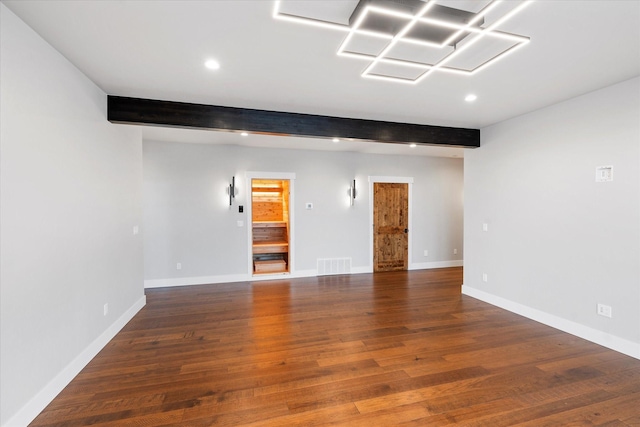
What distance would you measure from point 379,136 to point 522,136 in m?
1.91

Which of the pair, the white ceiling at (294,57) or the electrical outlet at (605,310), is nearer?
the white ceiling at (294,57)

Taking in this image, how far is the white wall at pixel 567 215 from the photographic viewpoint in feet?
9.25

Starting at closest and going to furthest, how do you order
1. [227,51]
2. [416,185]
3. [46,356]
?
1. [46,356]
2. [227,51]
3. [416,185]

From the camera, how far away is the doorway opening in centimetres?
635

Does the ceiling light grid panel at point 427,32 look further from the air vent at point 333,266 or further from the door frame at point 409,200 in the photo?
the air vent at point 333,266

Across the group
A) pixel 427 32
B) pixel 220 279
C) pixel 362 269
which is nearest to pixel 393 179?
pixel 362 269

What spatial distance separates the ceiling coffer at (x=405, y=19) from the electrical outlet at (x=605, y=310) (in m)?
3.14

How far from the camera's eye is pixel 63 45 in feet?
7.06

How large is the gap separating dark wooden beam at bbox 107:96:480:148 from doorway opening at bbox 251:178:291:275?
2761 mm

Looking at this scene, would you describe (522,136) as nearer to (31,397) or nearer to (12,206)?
(12,206)

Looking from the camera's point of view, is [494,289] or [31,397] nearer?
[31,397]

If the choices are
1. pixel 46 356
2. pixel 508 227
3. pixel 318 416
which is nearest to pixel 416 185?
pixel 508 227

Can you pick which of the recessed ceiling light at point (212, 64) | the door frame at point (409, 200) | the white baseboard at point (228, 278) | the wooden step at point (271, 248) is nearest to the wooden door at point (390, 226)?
the door frame at point (409, 200)

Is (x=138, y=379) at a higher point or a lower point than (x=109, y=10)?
lower
